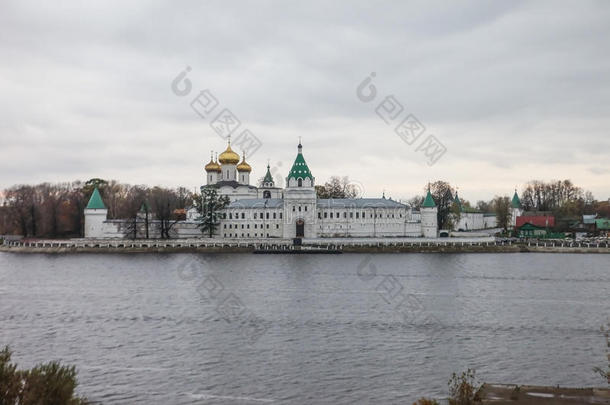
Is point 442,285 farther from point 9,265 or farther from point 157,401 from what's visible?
point 9,265

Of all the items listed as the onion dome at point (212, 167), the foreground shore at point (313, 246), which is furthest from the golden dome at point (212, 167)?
the foreground shore at point (313, 246)

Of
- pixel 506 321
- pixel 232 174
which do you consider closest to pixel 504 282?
pixel 506 321

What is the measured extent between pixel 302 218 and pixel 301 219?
0.15 m

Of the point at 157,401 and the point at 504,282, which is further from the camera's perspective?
the point at 504,282

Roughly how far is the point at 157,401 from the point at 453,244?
50261 millimetres

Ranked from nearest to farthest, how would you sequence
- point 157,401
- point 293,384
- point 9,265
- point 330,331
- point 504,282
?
point 157,401
point 293,384
point 330,331
point 504,282
point 9,265

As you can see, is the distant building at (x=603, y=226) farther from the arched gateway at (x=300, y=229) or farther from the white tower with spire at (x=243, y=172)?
the white tower with spire at (x=243, y=172)

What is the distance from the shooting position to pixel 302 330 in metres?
24.6

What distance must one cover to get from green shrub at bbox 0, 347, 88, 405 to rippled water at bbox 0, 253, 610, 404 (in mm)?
4202

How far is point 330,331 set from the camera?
24.5 m

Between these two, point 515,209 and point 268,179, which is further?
point 515,209

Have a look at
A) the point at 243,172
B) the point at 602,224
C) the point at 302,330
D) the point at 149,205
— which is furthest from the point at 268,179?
the point at 302,330

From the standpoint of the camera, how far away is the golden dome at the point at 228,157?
82.2 meters

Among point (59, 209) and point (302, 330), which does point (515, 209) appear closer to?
point (59, 209)
